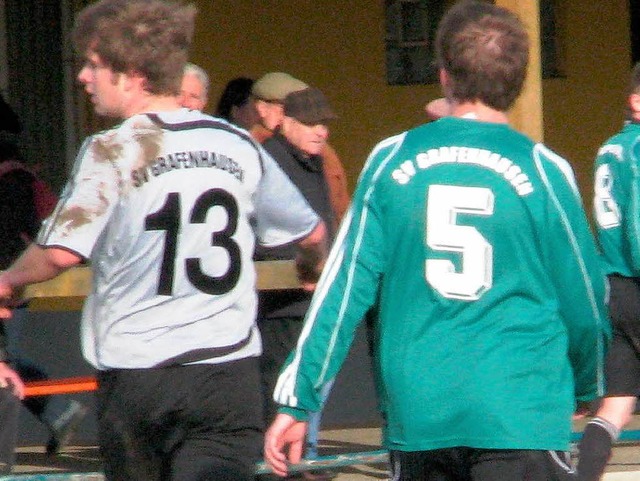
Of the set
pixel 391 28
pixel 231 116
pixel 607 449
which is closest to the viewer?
pixel 607 449

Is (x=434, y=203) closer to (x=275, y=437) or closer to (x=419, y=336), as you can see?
(x=419, y=336)

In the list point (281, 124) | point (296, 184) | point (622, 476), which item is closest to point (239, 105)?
point (281, 124)

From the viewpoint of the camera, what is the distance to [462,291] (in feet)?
11.1

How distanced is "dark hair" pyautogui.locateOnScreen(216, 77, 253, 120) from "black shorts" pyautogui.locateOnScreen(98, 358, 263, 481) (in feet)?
11.2

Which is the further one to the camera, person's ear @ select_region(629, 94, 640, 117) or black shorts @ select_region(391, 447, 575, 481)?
person's ear @ select_region(629, 94, 640, 117)

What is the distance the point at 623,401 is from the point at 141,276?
2.98m

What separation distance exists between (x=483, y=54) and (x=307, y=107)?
10.5 ft

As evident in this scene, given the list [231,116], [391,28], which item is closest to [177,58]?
[231,116]

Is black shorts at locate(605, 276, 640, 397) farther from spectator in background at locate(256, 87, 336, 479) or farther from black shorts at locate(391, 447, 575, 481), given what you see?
black shorts at locate(391, 447, 575, 481)

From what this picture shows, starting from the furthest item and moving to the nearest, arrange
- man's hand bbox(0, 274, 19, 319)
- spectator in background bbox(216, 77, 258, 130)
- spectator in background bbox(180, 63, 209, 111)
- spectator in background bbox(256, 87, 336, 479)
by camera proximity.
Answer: spectator in background bbox(216, 77, 258, 130) → spectator in background bbox(256, 87, 336, 479) → spectator in background bbox(180, 63, 209, 111) → man's hand bbox(0, 274, 19, 319)

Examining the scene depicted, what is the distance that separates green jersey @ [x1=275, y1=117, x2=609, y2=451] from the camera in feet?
11.1

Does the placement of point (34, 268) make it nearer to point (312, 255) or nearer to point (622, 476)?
point (312, 255)

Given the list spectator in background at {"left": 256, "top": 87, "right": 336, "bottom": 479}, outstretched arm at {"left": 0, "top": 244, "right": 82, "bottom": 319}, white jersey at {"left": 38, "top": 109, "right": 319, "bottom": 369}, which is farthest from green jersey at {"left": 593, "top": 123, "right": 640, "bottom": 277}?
outstretched arm at {"left": 0, "top": 244, "right": 82, "bottom": 319}

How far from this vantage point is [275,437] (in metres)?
3.53
